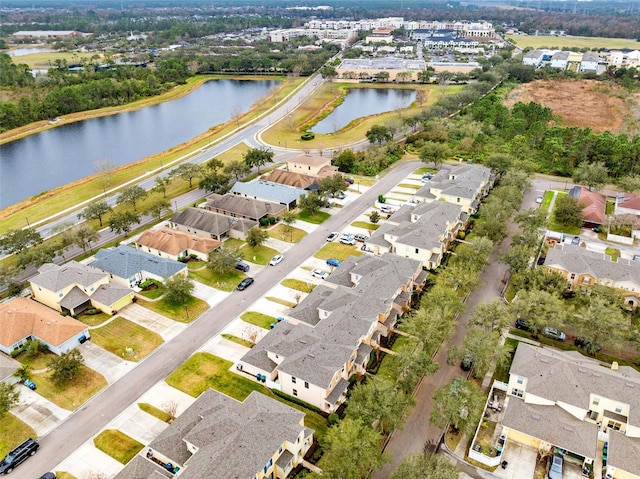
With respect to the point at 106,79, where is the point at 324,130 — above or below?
below

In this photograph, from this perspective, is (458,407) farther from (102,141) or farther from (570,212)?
(102,141)

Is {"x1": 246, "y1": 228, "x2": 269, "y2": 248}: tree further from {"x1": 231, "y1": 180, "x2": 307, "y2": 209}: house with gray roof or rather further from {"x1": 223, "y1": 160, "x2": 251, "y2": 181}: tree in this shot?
{"x1": 223, "y1": 160, "x2": 251, "y2": 181}: tree

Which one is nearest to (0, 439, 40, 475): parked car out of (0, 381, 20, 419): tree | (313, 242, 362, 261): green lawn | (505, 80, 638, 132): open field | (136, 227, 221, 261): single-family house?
(0, 381, 20, 419): tree

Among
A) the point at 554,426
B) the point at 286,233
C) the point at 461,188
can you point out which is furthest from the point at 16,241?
the point at 554,426

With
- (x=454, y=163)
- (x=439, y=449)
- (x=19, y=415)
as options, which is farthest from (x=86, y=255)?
(x=454, y=163)

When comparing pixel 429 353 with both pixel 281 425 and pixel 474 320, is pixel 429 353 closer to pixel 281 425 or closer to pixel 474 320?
pixel 474 320

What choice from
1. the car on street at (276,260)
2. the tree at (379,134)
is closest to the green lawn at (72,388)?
the car on street at (276,260)
